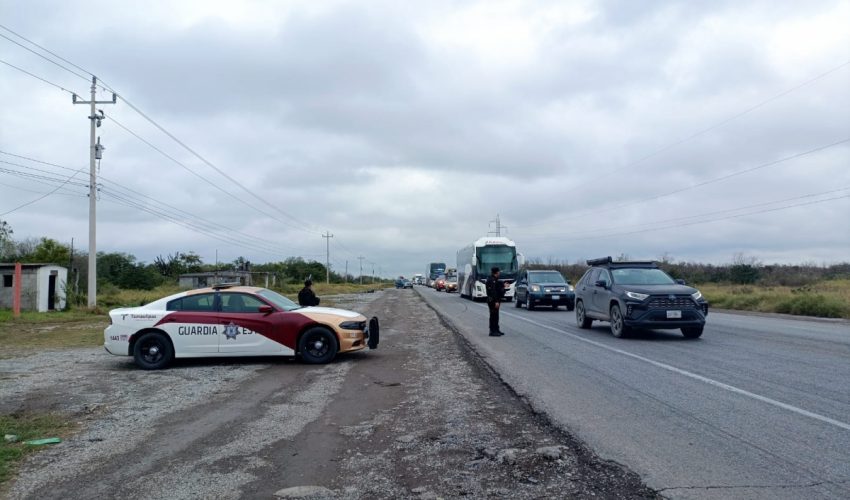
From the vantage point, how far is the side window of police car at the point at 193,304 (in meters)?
12.1

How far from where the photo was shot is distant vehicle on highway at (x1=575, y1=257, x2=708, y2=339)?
1481 cm

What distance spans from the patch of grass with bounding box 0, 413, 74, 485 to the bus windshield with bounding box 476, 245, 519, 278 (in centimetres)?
3178

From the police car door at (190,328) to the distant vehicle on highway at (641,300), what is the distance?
8.99 m

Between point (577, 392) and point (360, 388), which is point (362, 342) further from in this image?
point (577, 392)

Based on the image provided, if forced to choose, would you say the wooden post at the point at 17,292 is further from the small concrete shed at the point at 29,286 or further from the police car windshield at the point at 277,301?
the police car windshield at the point at 277,301

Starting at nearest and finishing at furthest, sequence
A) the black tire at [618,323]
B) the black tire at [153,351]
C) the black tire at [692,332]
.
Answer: the black tire at [153,351] → the black tire at [692,332] → the black tire at [618,323]

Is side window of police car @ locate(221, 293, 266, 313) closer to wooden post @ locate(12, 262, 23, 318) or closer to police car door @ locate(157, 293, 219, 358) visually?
police car door @ locate(157, 293, 219, 358)

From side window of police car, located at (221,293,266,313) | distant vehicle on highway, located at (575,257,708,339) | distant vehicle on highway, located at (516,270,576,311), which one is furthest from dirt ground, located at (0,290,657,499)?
distant vehicle on highway, located at (516,270,576,311)

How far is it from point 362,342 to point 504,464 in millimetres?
7350

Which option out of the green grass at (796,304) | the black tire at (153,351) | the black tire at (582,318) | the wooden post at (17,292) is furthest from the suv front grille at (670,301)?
the wooden post at (17,292)

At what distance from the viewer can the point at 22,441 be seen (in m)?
6.64

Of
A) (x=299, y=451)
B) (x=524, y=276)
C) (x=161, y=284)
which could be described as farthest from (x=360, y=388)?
(x=161, y=284)

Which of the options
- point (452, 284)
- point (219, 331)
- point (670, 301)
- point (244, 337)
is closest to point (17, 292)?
point (219, 331)

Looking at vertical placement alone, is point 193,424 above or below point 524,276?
below
